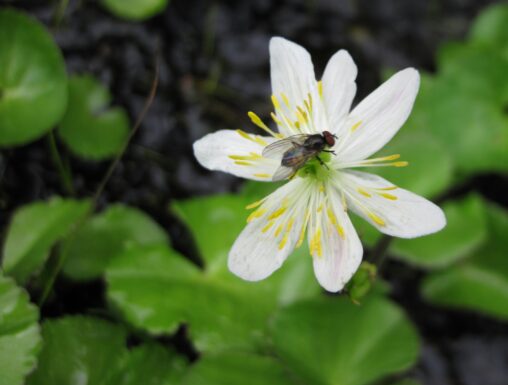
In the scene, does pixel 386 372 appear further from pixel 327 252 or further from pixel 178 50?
Answer: pixel 178 50

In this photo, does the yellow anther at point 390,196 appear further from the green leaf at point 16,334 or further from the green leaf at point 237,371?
the green leaf at point 16,334

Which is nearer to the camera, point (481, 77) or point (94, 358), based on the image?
point (94, 358)

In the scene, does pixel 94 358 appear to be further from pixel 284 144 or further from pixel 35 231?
pixel 284 144

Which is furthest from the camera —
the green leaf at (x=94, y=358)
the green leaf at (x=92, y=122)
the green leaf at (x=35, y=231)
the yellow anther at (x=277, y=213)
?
the green leaf at (x=92, y=122)

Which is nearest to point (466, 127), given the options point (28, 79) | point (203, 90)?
point (203, 90)

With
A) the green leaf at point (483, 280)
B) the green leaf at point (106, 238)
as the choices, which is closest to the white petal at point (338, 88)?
the green leaf at point (106, 238)

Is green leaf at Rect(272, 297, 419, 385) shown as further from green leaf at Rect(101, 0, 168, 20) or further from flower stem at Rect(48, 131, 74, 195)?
green leaf at Rect(101, 0, 168, 20)

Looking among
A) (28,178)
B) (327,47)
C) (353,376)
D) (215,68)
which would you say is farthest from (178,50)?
(353,376)
